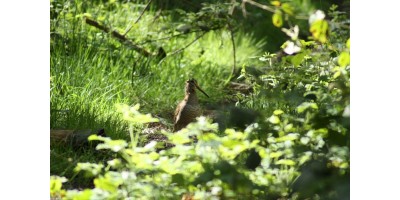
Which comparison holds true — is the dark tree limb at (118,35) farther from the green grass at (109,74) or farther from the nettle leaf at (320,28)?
the nettle leaf at (320,28)

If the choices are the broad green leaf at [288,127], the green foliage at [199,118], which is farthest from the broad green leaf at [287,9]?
the broad green leaf at [288,127]

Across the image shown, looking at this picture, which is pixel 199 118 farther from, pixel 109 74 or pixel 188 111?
pixel 109 74

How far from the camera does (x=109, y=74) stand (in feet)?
14.0

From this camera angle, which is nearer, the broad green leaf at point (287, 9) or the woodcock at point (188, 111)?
the broad green leaf at point (287, 9)

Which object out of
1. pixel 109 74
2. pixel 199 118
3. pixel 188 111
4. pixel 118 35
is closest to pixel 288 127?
pixel 199 118

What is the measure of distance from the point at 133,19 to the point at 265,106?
1914mm

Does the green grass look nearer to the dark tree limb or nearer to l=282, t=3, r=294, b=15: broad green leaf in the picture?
the dark tree limb

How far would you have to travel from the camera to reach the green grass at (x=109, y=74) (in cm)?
363

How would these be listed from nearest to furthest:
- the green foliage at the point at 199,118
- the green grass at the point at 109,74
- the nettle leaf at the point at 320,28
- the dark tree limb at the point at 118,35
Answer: the nettle leaf at the point at 320,28
the green foliage at the point at 199,118
the green grass at the point at 109,74
the dark tree limb at the point at 118,35

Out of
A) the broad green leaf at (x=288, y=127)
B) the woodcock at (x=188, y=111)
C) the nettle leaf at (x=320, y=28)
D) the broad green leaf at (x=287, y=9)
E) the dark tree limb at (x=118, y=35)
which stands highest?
the broad green leaf at (x=287, y=9)

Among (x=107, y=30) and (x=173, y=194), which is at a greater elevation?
(x=107, y=30)

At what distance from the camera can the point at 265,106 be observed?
4.05m
